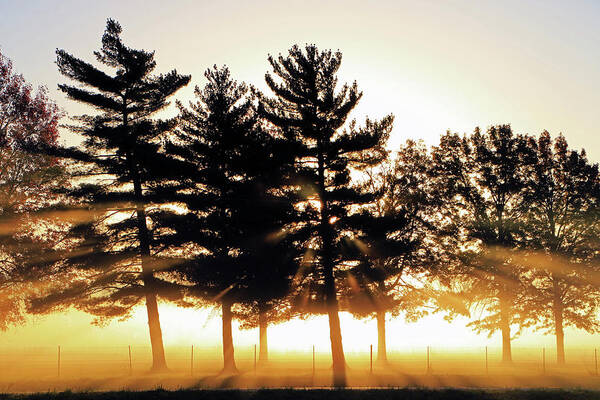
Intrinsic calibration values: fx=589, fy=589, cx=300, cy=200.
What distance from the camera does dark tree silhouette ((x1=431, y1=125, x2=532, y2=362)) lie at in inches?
1517

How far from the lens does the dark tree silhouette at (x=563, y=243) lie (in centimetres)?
3800

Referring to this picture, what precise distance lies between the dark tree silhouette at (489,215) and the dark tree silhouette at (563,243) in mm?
948

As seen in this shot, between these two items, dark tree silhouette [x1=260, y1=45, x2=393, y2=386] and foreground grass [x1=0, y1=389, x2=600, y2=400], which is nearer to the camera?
foreground grass [x1=0, y1=389, x2=600, y2=400]

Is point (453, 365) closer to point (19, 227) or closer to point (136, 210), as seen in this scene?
point (136, 210)

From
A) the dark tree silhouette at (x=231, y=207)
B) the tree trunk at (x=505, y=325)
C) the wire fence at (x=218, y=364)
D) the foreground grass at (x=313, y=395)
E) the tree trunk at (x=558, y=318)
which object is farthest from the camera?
the tree trunk at (x=505, y=325)

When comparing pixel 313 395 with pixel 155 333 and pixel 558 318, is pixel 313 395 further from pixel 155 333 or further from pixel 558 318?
pixel 558 318

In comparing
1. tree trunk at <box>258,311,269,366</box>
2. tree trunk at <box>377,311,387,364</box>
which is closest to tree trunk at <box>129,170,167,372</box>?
tree trunk at <box>258,311,269,366</box>

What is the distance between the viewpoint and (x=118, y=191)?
31859 mm

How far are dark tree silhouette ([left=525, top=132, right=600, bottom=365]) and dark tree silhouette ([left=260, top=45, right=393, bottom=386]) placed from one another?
14597 mm

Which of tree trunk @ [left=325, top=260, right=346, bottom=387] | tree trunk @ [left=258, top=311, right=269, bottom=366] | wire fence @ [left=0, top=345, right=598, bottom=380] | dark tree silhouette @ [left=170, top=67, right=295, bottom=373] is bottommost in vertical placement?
wire fence @ [left=0, top=345, right=598, bottom=380]

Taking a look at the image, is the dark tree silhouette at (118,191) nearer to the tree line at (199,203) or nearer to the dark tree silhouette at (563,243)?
the tree line at (199,203)

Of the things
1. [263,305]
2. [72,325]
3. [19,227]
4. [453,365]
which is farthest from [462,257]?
[72,325]

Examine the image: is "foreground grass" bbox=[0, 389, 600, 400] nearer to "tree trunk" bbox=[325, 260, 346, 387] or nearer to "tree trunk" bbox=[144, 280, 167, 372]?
"tree trunk" bbox=[325, 260, 346, 387]

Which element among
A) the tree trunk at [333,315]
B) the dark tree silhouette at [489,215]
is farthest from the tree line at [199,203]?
the dark tree silhouette at [489,215]
